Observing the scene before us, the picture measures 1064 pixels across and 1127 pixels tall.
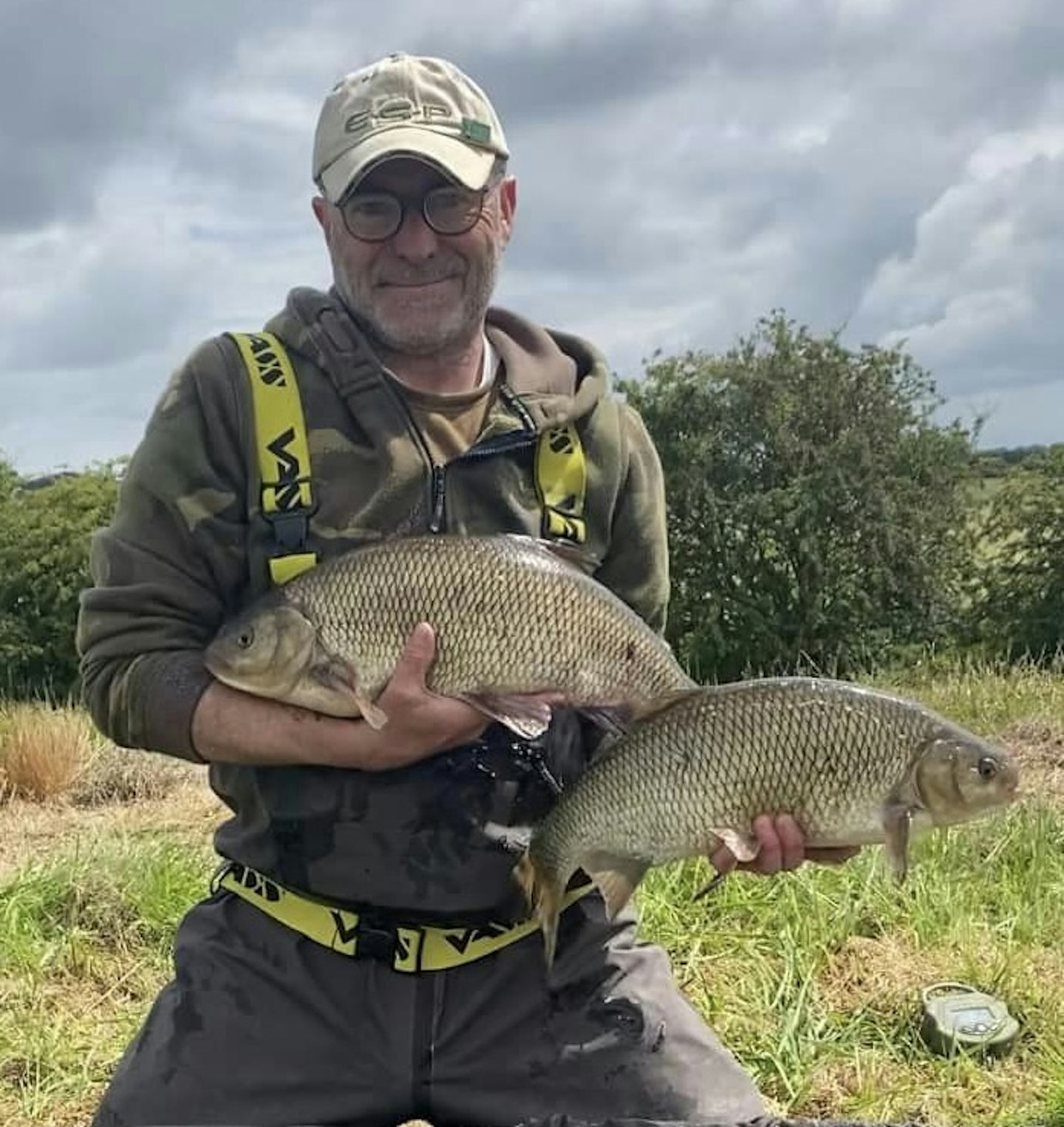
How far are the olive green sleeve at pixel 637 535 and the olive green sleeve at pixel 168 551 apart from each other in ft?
2.92

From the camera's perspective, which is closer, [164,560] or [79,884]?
[164,560]

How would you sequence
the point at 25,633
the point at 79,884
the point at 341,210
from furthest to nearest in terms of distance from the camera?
the point at 25,633, the point at 79,884, the point at 341,210

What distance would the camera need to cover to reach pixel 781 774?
280 centimetres

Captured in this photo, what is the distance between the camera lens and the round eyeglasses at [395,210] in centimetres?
324

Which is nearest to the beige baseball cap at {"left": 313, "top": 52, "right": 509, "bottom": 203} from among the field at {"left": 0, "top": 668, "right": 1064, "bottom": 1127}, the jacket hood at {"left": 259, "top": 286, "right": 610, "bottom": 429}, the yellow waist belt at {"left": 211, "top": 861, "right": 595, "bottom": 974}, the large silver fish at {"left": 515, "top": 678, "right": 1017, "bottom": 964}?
the jacket hood at {"left": 259, "top": 286, "right": 610, "bottom": 429}

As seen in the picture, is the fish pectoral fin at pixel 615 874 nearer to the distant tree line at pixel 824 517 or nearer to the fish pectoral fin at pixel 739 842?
the fish pectoral fin at pixel 739 842

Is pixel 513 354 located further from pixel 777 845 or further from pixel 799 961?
pixel 799 961

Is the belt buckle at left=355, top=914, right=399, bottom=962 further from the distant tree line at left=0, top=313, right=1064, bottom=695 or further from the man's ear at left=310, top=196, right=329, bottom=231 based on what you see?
the distant tree line at left=0, top=313, right=1064, bottom=695

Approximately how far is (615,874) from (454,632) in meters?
0.60

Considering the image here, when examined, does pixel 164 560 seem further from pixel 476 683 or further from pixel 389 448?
pixel 476 683

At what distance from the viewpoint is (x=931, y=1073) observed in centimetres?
459

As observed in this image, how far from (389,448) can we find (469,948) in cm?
109

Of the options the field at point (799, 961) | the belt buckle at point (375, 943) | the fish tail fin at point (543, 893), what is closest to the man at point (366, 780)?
the belt buckle at point (375, 943)

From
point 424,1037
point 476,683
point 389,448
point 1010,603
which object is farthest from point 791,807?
point 1010,603
